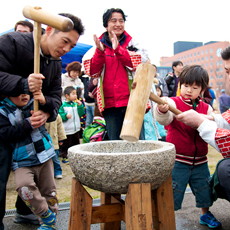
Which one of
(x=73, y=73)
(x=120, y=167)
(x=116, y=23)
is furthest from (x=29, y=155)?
(x=73, y=73)

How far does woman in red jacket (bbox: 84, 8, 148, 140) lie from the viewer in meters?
2.59

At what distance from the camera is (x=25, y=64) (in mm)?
1829

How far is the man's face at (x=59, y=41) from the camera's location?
1.76 metres

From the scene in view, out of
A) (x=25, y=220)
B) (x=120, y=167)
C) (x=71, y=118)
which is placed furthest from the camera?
(x=71, y=118)

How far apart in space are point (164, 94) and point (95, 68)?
3.39m

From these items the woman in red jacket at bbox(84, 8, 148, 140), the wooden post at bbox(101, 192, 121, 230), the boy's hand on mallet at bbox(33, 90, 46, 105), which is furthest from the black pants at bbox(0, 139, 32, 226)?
the woman in red jacket at bbox(84, 8, 148, 140)

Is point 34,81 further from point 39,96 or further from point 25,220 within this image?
point 25,220

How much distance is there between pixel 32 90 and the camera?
1.63m

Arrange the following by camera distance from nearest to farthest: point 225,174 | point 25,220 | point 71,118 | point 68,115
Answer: point 225,174 < point 25,220 < point 68,115 < point 71,118

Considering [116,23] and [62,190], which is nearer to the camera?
[116,23]

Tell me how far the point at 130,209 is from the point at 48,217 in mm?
869

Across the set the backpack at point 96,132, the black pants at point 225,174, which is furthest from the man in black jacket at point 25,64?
the backpack at point 96,132

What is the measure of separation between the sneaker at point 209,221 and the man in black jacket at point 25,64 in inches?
63.2

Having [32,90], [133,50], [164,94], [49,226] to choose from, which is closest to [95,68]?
[133,50]
